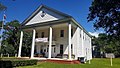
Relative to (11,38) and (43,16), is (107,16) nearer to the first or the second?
(43,16)

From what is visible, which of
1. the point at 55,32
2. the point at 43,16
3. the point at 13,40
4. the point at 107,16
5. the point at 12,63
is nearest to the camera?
the point at 107,16

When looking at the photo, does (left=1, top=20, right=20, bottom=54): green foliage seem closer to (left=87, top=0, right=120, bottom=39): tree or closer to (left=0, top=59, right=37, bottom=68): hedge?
(left=0, top=59, right=37, bottom=68): hedge

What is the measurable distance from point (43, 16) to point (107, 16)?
18.7 m

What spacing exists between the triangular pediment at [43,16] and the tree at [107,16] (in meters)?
13.2

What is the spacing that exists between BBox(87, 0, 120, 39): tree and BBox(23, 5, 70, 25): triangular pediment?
13215 millimetres

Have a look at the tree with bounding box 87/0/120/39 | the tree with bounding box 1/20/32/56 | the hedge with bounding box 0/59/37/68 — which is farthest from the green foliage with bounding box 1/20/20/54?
the tree with bounding box 87/0/120/39

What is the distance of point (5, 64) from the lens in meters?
16.2

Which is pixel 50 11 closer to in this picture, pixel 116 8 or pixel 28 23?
pixel 28 23

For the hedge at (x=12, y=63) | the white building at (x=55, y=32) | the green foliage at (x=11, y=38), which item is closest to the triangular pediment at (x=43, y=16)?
the white building at (x=55, y=32)

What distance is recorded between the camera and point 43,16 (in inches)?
1123

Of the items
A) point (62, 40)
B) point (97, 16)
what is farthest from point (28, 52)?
point (97, 16)

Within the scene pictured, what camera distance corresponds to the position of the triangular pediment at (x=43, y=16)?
86.5ft

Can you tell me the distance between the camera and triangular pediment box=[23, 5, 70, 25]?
86.5 feet

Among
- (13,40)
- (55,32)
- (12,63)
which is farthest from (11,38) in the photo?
(12,63)
